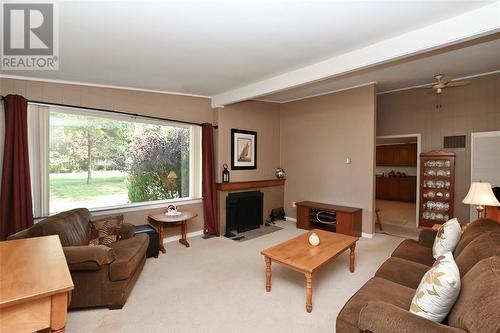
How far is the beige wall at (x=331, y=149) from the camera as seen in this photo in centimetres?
448

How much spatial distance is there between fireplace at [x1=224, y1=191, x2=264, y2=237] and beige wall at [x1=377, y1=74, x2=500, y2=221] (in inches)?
128

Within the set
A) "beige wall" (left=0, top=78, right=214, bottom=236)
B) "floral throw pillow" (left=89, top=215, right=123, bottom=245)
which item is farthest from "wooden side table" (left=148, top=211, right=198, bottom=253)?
"floral throw pillow" (left=89, top=215, right=123, bottom=245)

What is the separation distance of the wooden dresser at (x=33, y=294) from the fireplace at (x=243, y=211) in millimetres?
3364

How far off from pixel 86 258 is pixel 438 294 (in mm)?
2672

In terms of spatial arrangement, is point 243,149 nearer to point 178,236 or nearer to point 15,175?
point 178,236

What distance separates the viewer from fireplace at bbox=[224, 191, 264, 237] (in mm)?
4809

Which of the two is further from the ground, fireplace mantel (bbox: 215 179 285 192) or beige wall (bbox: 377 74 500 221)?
beige wall (bbox: 377 74 500 221)

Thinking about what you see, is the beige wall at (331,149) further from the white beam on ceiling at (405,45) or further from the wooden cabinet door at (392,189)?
the wooden cabinet door at (392,189)

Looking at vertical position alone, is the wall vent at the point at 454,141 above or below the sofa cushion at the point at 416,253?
above

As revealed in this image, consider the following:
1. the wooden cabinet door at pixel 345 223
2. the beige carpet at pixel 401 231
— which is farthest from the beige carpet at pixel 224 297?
the beige carpet at pixel 401 231

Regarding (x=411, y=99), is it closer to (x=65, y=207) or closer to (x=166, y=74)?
(x=166, y=74)

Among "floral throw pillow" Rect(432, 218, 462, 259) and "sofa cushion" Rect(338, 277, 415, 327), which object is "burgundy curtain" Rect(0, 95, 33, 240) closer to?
"sofa cushion" Rect(338, 277, 415, 327)

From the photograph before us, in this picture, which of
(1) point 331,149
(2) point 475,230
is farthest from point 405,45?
(1) point 331,149

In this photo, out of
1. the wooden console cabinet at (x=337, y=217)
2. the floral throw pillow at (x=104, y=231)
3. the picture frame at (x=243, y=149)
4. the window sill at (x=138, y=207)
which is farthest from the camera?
the picture frame at (x=243, y=149)
